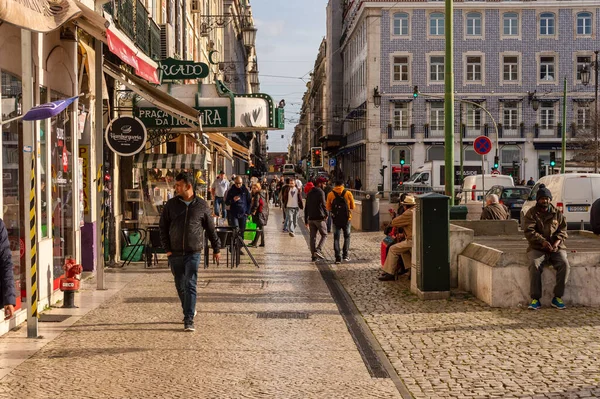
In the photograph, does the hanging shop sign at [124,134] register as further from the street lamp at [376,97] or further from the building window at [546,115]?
the building window at [546,115]

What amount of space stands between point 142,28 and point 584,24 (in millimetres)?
51426

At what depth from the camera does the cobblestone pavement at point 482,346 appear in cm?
728

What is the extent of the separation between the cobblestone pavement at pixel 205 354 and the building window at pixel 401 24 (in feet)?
175

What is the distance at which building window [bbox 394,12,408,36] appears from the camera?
2534 inches

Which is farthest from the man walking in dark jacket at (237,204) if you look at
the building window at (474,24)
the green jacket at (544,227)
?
the building window at (474,24)

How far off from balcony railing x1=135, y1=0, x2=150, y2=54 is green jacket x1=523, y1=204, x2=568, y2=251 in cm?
1010

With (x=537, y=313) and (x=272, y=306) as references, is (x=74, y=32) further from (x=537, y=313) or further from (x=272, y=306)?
(x=537, y=313)

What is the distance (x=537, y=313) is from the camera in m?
11.1

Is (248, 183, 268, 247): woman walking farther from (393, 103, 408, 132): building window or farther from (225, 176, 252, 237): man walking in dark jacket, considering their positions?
(393, 103, 408, 132): building window

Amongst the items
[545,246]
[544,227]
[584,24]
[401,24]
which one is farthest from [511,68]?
[545,246]

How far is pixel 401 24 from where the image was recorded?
211ft

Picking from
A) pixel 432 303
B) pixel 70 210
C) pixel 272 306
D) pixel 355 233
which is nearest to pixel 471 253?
pixel 432 303

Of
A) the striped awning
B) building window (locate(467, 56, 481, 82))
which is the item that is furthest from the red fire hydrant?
building window (locate(467, 56, 481, 82))

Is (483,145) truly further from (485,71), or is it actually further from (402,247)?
(485,71)
